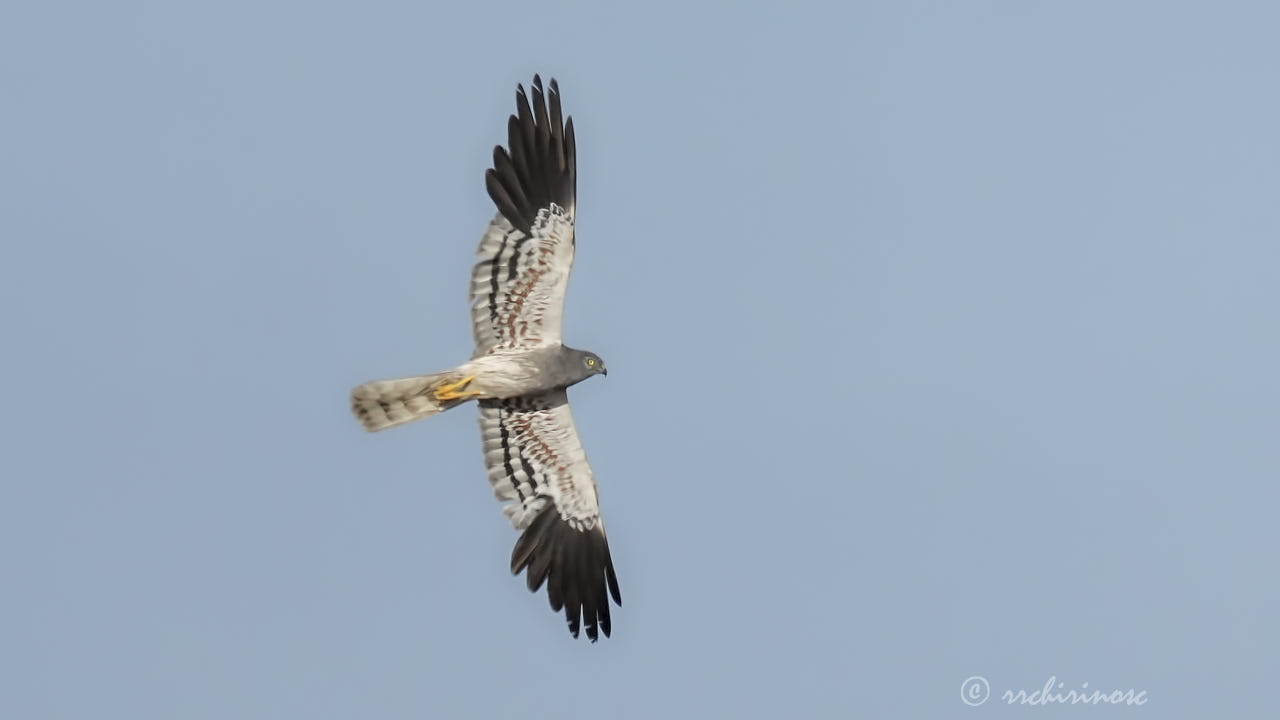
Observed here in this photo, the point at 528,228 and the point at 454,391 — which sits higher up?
the point at 528,228

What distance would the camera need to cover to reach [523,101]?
20688 mm

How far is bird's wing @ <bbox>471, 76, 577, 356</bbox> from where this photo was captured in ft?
67.8

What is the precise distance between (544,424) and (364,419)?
220cm

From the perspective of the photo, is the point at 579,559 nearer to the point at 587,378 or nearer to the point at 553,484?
the point at 553,484

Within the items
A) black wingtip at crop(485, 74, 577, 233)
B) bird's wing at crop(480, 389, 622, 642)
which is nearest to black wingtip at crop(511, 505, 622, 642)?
bird's wing at crop(480, 389, 622, 642)

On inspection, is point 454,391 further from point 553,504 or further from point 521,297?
point 553,504

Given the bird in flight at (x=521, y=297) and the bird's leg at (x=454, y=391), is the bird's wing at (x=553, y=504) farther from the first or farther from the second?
the bird's leg at (x=454, y=391)

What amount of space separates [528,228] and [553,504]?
11.5 feet

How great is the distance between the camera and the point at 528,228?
20656 millimetres

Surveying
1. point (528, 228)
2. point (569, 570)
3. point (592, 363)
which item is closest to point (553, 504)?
point (569, 570)

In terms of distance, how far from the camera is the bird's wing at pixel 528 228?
67.8ft

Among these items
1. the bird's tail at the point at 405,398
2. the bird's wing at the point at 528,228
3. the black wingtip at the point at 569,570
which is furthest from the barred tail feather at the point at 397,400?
the black wingtip at the point at 569,570

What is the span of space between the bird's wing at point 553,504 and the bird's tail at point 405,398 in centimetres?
81

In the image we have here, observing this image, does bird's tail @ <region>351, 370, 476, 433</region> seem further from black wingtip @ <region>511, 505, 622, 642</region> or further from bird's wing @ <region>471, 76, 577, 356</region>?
black wingtip @ <region>511, 505, 622, 642</region>
